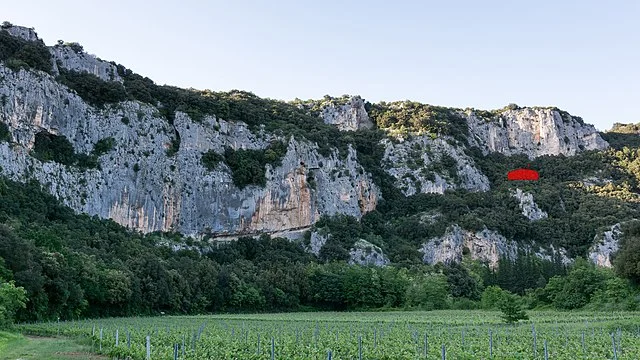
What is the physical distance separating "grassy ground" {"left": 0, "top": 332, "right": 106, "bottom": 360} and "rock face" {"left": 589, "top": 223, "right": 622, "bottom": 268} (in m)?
→ 115

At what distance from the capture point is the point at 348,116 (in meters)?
183

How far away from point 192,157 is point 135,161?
41.2 feet

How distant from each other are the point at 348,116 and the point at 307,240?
70.6 m

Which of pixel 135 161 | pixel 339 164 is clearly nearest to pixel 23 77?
pixel 135 161

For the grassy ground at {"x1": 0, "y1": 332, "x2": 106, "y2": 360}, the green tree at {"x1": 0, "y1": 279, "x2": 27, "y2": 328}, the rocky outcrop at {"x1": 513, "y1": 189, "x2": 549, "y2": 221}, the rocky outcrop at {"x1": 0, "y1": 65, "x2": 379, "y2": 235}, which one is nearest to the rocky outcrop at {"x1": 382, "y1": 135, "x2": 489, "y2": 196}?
the rocky outcrop at {"x1": 513, "y1": 189, "x2": 549, "y2": 221}

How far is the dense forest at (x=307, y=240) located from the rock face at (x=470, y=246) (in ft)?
6.71

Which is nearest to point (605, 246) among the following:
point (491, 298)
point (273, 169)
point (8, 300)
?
point (491, 298)

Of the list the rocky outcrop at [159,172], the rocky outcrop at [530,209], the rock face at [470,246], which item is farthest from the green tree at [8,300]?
the rocky outcrop at [530,209]

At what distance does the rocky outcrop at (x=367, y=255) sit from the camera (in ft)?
381

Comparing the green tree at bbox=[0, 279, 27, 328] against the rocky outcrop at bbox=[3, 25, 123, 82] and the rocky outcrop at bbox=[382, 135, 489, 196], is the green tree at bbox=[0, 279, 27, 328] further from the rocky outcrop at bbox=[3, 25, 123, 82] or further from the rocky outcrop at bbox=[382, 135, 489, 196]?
A: the rocky outcrop at bbox=[382, 135, 489, 196]

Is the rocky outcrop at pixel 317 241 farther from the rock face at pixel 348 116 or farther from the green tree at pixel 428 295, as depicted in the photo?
the rock face at pixel 348 116

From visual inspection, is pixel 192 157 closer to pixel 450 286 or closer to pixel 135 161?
pixel 135 161

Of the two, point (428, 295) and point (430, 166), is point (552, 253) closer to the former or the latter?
point (430, 166)

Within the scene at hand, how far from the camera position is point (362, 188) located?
14200cm
